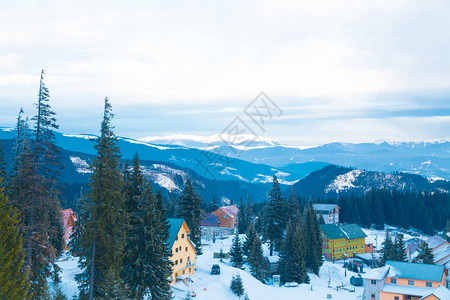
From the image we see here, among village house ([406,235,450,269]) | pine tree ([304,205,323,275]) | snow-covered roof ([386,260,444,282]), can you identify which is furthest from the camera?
village house ([406,235,450,269])

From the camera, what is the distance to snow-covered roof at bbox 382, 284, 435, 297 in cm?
5580

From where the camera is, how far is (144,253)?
3741cm

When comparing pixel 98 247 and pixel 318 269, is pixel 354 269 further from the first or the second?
pixel 98 247

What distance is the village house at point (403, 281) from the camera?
188 feet

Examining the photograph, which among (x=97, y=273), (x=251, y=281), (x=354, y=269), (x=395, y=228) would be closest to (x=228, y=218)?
(x=354, y=269)

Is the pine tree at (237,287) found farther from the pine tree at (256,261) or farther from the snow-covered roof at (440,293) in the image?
the snow-covered roof at (440,293)

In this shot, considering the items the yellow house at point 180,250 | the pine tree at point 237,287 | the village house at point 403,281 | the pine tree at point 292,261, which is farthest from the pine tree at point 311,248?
the yellow house at point 180,250

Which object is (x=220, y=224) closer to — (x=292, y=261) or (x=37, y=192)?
(x=292, y=261)

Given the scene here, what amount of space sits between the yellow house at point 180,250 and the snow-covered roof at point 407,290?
3025 cm

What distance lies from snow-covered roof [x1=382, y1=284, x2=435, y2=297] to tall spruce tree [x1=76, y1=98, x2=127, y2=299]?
44.6 metres

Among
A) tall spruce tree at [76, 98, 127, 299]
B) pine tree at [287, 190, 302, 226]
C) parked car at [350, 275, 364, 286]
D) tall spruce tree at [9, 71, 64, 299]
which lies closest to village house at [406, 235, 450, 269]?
parked car at [350, 275, 364, 286]

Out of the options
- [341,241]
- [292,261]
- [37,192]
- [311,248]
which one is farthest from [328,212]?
[37,192]

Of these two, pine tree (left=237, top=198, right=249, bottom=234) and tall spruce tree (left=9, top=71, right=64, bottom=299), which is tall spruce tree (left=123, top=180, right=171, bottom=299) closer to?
tall spruce tree (left=9, top=71, right=64, bottom=299)

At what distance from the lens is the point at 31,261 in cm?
2820
